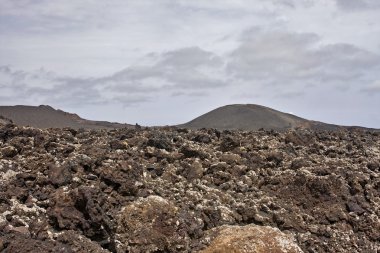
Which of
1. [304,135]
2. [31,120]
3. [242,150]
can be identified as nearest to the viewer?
[242,150]

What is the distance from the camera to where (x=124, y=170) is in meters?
9.23

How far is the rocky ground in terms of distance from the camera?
764cm

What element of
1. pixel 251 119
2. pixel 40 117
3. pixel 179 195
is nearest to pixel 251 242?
pixel 179 195

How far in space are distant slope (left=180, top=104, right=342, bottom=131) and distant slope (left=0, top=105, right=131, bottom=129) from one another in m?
7.74

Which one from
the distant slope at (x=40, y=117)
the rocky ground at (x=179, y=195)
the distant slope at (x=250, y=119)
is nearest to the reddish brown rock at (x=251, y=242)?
the rocky ground at (x=179, y=195)

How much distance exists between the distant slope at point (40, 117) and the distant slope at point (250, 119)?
7745 mm

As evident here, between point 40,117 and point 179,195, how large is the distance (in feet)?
105

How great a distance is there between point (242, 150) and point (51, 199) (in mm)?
5288

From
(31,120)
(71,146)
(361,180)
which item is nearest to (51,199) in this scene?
(71,146)

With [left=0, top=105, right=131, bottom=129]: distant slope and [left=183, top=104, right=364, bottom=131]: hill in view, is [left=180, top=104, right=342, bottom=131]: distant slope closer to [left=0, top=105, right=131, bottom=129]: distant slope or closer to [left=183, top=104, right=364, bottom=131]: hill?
[left=183, top=104, right=364, bottom=131]: hill

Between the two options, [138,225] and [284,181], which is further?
[284,181]

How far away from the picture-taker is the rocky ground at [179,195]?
7.64m

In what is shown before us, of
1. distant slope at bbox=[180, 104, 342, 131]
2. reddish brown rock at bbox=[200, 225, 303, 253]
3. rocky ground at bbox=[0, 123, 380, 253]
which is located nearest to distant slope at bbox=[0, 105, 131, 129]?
distant slope at bbox=[180, 104, 342, 131]

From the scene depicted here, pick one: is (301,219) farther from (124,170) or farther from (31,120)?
(31,120)
